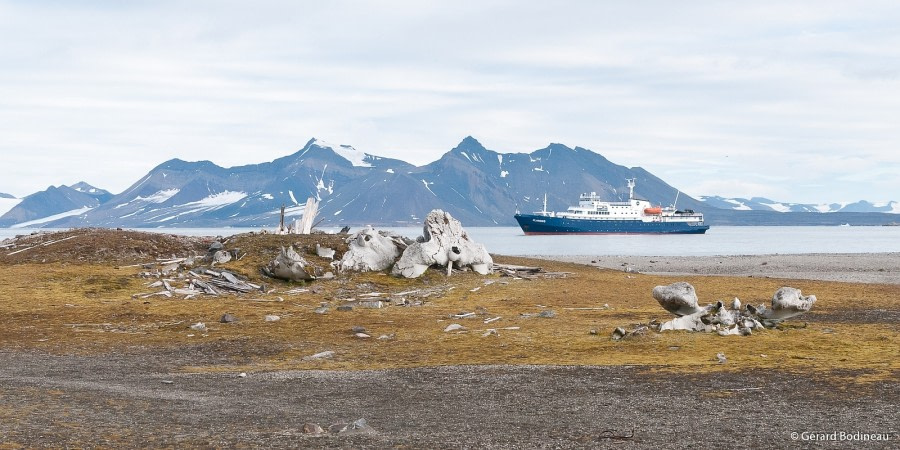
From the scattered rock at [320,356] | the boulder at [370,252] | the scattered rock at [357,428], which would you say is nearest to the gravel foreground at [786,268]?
the boulder at [370,252]

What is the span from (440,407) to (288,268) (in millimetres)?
21473

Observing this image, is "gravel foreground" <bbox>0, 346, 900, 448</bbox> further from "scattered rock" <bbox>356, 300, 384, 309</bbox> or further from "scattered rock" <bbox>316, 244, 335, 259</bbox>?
"scattered rock" <bbox>316, 244, 335, 259</bbox>

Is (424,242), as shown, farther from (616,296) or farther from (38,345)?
(38,345)

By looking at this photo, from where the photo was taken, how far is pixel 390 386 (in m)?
15.2

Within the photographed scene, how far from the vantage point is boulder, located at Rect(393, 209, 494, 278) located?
119 ft

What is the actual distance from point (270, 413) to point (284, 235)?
89.2 feet

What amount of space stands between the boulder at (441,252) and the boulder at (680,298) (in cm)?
1463

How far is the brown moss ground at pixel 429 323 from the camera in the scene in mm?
18312

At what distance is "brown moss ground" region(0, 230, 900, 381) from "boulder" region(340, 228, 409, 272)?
0.90 metres

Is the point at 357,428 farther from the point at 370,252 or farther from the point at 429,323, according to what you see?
the point at 370,252

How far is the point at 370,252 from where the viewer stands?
36.8 meters

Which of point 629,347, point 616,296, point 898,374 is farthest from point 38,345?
point 616,296

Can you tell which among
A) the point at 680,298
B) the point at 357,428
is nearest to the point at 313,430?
the point at 357,428

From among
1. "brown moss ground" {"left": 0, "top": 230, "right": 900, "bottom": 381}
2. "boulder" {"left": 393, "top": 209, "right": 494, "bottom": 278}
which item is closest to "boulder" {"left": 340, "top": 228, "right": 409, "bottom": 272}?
"boulder" {"left": 393, "top": 209, "right": 494, "bottom": 278}
